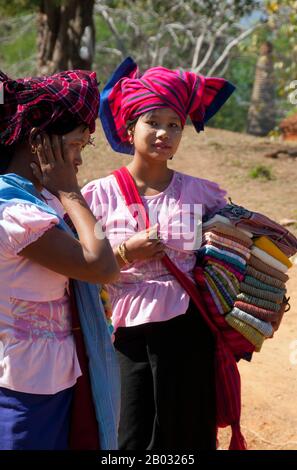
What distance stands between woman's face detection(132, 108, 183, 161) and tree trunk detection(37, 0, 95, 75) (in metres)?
8.80

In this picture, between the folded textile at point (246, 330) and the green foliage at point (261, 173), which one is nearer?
the folded textile at point (246, 330)

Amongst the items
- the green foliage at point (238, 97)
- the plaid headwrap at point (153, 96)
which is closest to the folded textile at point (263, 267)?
the plaid headwrap at point (153, 96)

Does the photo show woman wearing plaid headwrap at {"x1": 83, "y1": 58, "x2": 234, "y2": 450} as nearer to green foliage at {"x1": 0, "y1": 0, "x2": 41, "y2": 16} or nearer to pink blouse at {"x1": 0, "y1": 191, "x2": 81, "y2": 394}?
pink blouse at {"x1": 0, "y1": 191, "x2": 81, "y2": 394}

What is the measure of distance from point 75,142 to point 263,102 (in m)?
22.1

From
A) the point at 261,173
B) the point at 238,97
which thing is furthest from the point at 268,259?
the point at 238,97

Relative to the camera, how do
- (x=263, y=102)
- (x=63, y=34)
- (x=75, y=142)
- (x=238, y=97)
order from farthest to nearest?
(x=238, y=97) → (x=263, y=102) → (x=63, y=34) → (x=75, y=142)

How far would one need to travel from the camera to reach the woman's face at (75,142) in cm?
240

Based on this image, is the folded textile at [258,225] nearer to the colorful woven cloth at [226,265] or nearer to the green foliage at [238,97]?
the colorful woven cloth at [226,265]

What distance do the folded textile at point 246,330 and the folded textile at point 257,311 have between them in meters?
0.06

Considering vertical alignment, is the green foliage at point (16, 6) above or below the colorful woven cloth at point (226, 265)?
below

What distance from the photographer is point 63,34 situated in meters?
12.3

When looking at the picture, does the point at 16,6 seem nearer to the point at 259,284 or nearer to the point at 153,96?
the point at 153,96

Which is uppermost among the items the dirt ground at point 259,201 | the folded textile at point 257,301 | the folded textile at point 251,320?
the folded textile at point 257,301

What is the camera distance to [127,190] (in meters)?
3.47
